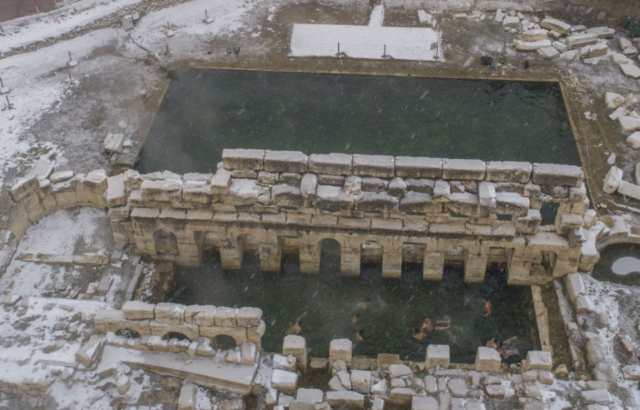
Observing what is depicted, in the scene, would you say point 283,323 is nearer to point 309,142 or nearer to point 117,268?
point 117,268

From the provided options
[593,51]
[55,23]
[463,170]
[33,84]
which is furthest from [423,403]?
[55,23]

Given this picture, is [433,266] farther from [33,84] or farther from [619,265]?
[33,84]

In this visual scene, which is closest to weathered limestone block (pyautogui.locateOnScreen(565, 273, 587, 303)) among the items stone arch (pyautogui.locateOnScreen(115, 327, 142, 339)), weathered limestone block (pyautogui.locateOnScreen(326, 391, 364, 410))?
weathered limestone block (pyautogui.locateOnScreen(326, 391, 364, 410))

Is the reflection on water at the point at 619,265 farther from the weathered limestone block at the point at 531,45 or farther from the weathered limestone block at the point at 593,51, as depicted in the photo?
the weathered limestone block at the point at 531,45

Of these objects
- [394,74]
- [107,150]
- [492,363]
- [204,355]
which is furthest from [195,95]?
[492,363]

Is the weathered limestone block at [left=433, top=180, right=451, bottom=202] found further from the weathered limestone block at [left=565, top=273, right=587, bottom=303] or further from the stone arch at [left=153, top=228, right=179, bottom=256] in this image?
the stone arch at [left=153, top=228, right=179, bottom=256]
